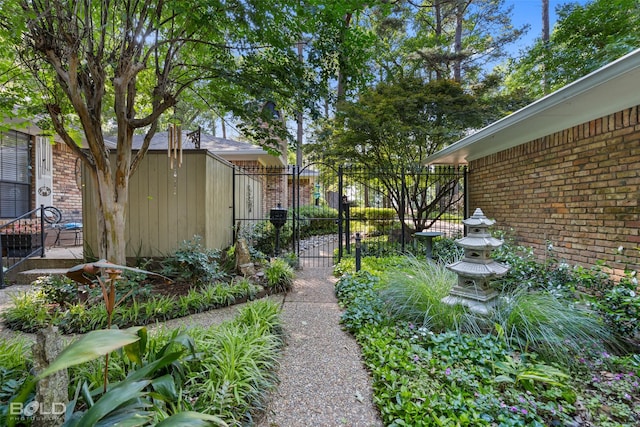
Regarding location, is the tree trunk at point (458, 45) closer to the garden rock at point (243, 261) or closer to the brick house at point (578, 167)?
the brick house at point (578, 167)

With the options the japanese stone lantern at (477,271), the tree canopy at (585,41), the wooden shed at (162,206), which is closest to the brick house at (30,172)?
the wooden shed at (162,206)

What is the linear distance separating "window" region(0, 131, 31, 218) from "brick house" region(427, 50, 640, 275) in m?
9.82

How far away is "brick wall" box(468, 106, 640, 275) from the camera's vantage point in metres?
3.26

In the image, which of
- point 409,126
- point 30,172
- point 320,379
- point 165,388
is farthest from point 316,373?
point 30,172

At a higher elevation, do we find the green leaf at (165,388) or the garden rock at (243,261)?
the garden rock at (243,261)

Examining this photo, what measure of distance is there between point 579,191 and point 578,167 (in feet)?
1.08

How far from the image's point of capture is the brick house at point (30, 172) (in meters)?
6.52

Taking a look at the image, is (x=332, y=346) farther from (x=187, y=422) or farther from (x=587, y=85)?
(x=587, y=85)

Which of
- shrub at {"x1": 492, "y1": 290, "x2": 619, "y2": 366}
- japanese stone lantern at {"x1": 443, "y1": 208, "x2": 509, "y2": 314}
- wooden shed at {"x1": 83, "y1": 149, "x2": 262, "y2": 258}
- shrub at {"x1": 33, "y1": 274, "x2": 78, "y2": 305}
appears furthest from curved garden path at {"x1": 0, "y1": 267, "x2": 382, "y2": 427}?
wooden shed at {"x1": 83, "y1": 149, "x2": 262, "y2": 258}

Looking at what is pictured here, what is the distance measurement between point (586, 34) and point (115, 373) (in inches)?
476

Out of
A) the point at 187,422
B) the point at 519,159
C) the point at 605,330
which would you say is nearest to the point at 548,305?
the point at 605,330

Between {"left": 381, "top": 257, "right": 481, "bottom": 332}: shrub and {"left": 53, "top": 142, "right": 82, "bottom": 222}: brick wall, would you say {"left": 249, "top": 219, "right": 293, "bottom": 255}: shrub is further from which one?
{"left": 53, "top": 142, "right": 82, "bottom": 222}: brick wall

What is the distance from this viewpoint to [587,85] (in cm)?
277

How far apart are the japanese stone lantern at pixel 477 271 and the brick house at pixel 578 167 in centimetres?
153
